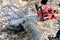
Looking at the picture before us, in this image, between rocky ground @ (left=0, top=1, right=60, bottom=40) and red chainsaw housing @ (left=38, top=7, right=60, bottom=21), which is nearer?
rocky ground @ (left=0, top=1, right=60, bottom=40)

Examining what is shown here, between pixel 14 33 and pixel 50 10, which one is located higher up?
pixel 50 10

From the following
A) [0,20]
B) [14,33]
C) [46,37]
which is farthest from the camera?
[0,20]

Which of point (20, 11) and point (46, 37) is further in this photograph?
point (20, 11)

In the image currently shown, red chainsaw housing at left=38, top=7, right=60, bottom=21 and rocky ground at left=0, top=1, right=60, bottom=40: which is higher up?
red chainsaw housing at left=38, top=7, right=60, bottom=21

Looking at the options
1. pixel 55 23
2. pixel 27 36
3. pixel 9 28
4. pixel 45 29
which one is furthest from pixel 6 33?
pixel 55 23

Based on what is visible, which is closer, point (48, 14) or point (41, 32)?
point (41, 32)

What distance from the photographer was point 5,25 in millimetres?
3012

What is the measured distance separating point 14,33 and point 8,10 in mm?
773

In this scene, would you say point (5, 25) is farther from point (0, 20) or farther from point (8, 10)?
point (8, 10)

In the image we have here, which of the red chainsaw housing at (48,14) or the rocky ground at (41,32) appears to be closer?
the rocky ground at (41,32)

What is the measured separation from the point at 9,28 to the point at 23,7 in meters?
0.82

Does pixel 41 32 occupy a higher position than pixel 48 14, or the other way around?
pixel 48 14

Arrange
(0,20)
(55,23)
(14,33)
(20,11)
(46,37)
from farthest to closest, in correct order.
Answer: (20,11) → (0,20) → (55,23) → (14,33) → (46,37)

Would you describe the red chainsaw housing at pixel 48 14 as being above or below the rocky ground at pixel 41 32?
above
